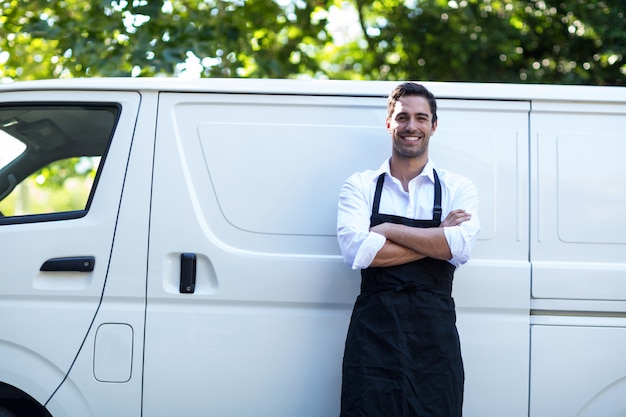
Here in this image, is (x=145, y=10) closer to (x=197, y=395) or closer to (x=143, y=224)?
(x=143, y=224)

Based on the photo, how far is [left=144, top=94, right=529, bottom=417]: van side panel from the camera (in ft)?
10.3

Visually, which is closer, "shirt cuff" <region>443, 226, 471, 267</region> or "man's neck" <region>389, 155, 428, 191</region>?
"shirt cuff" <region>443, 226, 471, 267</region>

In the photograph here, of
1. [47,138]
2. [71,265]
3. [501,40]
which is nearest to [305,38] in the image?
[501,40]

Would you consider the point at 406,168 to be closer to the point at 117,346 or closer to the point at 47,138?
the point at 117,346

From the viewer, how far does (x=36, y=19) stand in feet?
19.6

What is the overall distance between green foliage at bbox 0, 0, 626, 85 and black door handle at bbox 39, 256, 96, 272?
8.79 ft

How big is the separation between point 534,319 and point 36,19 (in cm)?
477

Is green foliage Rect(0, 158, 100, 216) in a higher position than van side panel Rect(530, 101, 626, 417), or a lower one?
higher

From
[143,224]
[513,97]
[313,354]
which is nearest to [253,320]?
[313,354]

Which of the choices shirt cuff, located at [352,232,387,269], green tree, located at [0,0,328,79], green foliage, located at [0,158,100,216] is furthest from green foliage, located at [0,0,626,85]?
shirt cuff, located at [352,232,387,269]

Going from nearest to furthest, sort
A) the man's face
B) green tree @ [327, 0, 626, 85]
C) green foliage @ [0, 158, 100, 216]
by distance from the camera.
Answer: the man's face
green foliage @ [0, 158, 100, 216]
green tree @ [327, 0, 626, 85]

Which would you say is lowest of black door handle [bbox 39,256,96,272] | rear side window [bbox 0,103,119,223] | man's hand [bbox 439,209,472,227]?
black door handle [bbox 39,256,96,272]

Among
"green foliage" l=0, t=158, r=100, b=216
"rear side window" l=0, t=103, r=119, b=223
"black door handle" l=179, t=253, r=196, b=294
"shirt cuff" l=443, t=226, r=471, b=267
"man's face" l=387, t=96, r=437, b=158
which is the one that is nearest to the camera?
"shirt cuff" l=443, t=226, r=471, b=267

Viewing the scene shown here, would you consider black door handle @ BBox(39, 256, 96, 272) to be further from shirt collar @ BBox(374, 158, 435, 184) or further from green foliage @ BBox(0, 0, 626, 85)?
green foliage @ BBox(0, 0, 626, 85)
